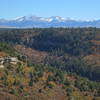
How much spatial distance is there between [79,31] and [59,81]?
9405 cm

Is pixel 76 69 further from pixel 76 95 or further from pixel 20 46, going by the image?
pixel 76 95

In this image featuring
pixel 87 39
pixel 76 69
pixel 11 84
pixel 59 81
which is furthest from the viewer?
pixel 87 39

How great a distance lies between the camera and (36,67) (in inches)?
2258

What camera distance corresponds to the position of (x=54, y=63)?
114 metres

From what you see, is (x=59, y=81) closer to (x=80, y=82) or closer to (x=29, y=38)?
(x=80, y=82)

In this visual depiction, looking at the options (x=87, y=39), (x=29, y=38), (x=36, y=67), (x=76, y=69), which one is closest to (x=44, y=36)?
(x=29, y=38)

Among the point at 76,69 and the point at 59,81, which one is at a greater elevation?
the point at 59,81

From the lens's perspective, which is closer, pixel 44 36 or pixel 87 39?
pixel 87 39

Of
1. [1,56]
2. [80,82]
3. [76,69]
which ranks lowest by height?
[76,69]

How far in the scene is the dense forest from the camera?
47.7 meters

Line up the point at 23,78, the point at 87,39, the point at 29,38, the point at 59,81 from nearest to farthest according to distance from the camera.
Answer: the point at 23,78, the point at 59,81, the point at 87,39, the point at 29,38

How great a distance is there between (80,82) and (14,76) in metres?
11.1

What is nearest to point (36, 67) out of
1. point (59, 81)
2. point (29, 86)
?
point (59, 81)

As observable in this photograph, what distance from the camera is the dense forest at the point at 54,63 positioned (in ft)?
156
